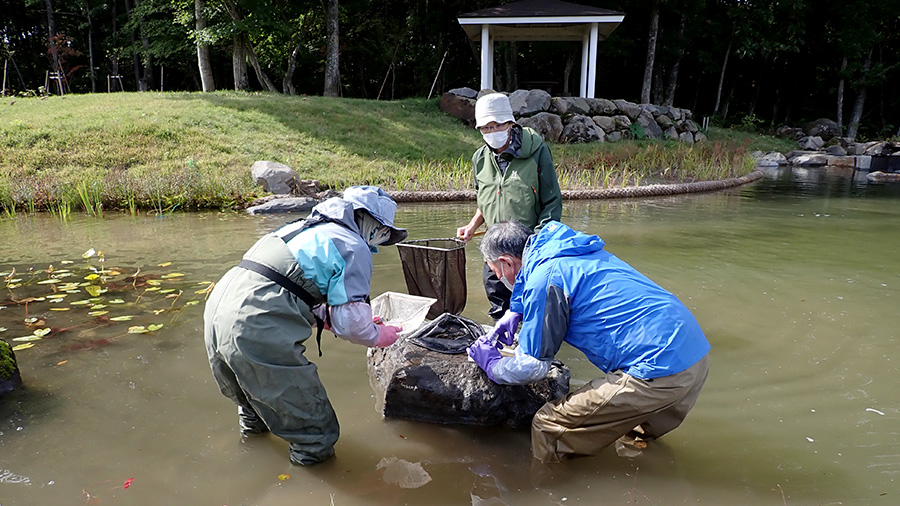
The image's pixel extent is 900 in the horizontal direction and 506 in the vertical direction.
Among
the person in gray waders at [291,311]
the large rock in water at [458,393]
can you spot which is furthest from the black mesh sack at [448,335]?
the person in gray waders at [291,311]

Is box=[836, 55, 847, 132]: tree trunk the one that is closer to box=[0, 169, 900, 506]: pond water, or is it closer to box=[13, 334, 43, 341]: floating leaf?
box=[0, 169, 900, 506]: pond water

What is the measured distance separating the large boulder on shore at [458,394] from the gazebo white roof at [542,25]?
1620 cm

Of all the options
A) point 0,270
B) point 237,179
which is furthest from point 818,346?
point 237,179

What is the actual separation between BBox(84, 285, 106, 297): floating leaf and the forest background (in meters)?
16.5

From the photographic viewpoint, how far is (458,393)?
3.27 m

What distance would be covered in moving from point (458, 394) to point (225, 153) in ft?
34.9

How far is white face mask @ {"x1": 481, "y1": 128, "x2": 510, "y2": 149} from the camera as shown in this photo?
3969mm

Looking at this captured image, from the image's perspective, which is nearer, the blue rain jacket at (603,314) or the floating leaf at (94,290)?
the blue rain jacket at (603,314)

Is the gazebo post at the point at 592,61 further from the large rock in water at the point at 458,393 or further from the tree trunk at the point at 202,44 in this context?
the large rock in water at the point at 458,393

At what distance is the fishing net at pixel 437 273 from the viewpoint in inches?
160

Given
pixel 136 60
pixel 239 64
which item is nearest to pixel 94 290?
pixel 239 64

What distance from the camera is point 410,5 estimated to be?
88.0 ft

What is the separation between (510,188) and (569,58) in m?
21.6

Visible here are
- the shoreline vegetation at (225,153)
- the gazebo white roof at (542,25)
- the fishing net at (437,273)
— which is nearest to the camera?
the fishing net at (437,273)
